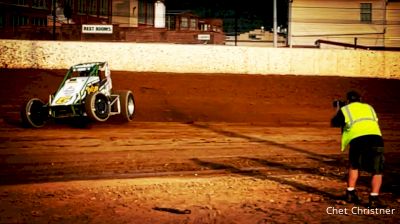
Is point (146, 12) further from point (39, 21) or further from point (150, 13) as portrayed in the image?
point (39, 21)

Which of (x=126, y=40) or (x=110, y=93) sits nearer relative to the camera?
(x=110, y=93)

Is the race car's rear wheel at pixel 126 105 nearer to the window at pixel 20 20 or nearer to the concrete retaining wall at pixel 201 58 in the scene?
the concrete retaining wall at pixel 201 58

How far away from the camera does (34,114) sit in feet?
47.8

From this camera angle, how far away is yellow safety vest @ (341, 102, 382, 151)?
698 centimetres

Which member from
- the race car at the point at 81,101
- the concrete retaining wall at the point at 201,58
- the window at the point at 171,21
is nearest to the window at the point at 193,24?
the window at the point at 171,21

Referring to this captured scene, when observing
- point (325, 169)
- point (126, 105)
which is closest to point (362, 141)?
point (325, 169)

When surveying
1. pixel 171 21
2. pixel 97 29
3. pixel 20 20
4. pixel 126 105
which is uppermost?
pixel 171 21

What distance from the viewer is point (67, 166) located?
9727 mm

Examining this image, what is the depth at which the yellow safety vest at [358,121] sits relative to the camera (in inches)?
275

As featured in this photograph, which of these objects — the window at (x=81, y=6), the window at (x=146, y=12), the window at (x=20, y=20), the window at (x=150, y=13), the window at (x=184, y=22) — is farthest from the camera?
the window at (x=150, y=13)

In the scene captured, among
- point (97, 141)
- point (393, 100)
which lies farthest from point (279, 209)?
point (393, 100)

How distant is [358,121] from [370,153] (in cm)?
45

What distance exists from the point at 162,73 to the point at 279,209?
61.2ft

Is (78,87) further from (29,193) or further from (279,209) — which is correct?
(279,209)
